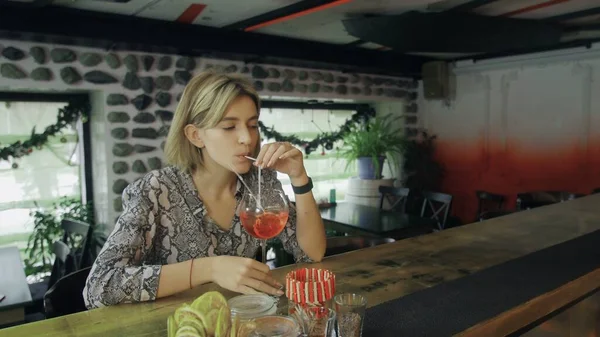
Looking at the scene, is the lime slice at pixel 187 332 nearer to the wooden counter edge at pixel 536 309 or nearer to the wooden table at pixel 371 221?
the wooden counter edge at pixel 536 309

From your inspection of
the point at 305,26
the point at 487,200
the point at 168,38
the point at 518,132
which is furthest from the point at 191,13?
the point at 487,200

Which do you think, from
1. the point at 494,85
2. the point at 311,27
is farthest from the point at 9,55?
the point at 494,85

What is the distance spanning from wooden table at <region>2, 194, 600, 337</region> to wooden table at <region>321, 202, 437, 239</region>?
4.77 feet

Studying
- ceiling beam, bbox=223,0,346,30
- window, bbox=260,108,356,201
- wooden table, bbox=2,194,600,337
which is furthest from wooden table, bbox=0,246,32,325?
window, bbox=260,108,356,201

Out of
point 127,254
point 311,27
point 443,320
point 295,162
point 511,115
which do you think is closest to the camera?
point 443,320

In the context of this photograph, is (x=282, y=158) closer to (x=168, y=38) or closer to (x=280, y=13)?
(x=280, y=13)

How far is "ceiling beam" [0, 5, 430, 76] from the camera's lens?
3.13 m

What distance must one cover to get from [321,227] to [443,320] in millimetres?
675

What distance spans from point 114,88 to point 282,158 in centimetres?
266

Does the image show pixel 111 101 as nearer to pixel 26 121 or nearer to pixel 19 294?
pixel 26 121

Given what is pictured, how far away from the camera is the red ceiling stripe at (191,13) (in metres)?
3.27

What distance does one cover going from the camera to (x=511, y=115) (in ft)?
17.6

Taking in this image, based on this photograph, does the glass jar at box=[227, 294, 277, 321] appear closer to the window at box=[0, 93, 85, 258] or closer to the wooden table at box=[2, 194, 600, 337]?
the wooden table at box=[2, 194, 600, 337]

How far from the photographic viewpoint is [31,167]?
3.70 metres
